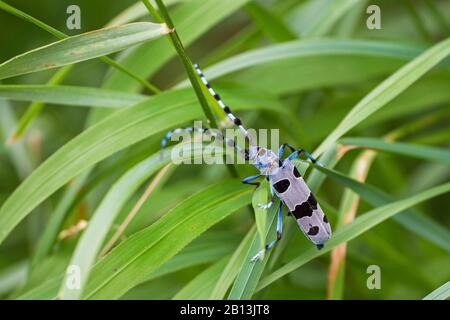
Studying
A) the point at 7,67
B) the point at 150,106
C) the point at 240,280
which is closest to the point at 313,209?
the point at 240,280

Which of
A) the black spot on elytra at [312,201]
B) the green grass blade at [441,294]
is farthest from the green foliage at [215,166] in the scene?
the black spot on elytra at [312,201]

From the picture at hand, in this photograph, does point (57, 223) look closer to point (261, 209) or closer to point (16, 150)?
point (261, 209)

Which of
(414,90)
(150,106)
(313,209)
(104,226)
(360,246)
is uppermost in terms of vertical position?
(414,90)

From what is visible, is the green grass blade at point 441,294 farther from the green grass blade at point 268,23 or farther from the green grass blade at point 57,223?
the green grass blade at point 268,23

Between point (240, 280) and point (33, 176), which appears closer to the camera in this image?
point (240, 280)

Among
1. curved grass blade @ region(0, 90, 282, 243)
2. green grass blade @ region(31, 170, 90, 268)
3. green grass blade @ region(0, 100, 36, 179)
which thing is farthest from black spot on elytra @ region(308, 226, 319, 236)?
green grass blade @ region(0, 100, 36, 179)
